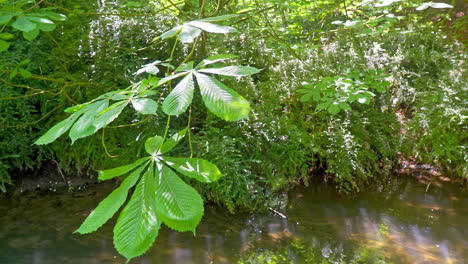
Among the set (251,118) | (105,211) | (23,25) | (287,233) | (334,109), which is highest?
(23,25)

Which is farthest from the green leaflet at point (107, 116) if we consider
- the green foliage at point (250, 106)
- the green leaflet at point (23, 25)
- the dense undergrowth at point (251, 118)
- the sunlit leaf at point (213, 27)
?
the dense undergrowth at point (251, 118)

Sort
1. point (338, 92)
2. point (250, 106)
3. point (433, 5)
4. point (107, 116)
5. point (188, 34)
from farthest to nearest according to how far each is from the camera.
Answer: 1. point (250, 106)
2. point (338, 92)
3. point (433, 5)
4. point (188, 34)
5. point (107, 116)

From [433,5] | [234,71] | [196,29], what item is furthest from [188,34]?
[433,5]

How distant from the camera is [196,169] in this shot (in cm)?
76

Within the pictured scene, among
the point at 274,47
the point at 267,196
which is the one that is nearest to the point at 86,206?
the point at 267,196

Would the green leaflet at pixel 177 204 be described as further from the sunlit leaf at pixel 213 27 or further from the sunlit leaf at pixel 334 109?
the sunlit leaf at pixel 334 109

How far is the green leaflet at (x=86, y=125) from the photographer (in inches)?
29.2

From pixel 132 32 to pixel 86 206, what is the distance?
1.59 meters

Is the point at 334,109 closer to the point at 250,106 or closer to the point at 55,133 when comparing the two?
the point at 250,106

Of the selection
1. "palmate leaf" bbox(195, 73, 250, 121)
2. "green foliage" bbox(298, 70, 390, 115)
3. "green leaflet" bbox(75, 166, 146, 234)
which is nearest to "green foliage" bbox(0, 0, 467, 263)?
"green foliage" bbox(298, 70, 390, 115)

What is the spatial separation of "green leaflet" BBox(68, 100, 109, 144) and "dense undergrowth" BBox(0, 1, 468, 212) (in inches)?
75.0

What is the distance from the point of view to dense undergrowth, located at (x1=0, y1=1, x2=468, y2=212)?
9.56ft

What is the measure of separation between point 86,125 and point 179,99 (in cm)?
21

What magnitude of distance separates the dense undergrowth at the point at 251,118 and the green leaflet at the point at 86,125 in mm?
1906
